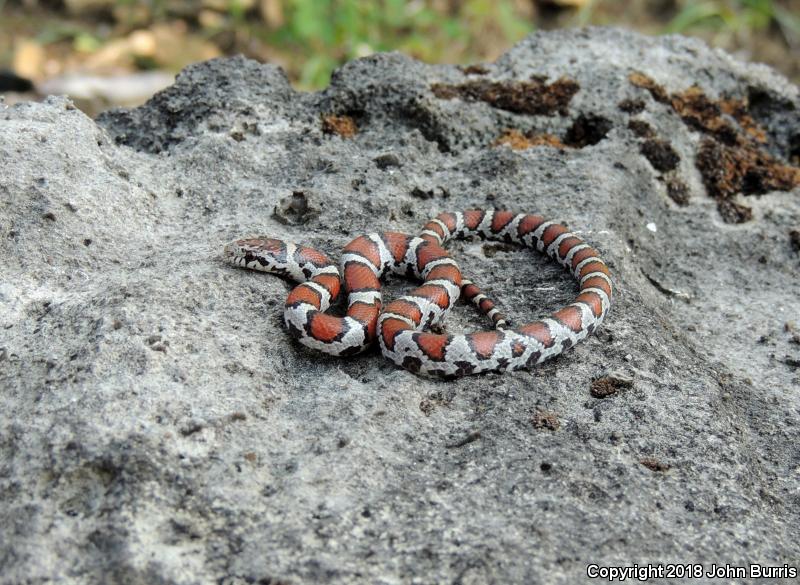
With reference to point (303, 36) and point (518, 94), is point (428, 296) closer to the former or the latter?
point (518, 94)

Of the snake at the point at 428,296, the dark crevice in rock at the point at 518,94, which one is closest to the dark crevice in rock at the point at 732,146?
the dark crevice in rock at the point at 518,94

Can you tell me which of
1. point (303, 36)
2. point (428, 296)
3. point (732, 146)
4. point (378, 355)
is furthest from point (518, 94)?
point (303, 36)

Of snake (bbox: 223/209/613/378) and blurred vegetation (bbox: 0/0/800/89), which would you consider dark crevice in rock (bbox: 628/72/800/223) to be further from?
blurred vegetation (bbox: 0/0/800/89)

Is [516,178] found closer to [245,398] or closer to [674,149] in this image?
[674,149]

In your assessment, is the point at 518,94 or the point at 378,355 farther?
the point at 518,94

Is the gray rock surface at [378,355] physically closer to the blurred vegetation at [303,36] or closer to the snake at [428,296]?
the snake at [428,296]
